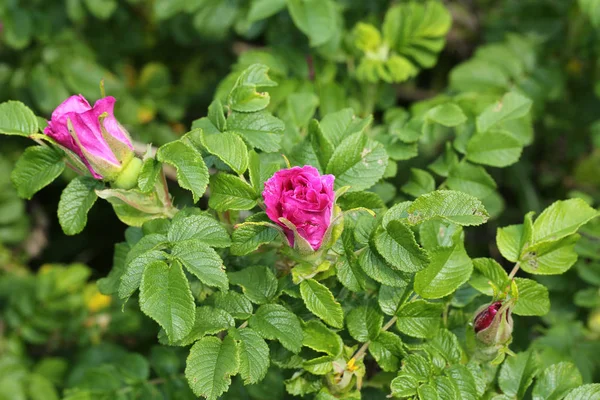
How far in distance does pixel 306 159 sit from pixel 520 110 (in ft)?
1.97

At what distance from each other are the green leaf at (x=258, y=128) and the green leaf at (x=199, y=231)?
21 centimetres

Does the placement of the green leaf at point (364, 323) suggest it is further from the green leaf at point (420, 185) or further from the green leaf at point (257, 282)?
the green leaf at point (420, 185)

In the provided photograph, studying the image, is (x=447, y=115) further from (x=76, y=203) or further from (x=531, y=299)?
(x=76, y=203)

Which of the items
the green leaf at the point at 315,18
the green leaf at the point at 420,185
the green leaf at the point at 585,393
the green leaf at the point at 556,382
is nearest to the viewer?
the green leaf at the point at 585,393

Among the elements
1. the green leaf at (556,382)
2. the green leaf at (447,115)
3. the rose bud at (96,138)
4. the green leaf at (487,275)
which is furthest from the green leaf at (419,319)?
the rose bud at (96,138)

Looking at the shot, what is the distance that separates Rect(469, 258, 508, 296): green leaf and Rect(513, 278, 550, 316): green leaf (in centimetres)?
4

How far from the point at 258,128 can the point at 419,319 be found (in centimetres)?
51

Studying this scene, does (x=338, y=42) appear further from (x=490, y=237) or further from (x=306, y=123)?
(x=490, y=237)

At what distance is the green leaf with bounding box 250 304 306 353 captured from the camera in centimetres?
123

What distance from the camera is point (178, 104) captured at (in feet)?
10.1

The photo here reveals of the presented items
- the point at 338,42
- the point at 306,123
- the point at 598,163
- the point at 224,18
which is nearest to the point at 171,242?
the point at 306,123

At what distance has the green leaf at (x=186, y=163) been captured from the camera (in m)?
1.22

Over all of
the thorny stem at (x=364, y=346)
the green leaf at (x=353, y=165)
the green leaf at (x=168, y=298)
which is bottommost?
the thorny stem at (x=364, y=346)

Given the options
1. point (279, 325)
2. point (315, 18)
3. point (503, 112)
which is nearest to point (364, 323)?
point (279, 325)
